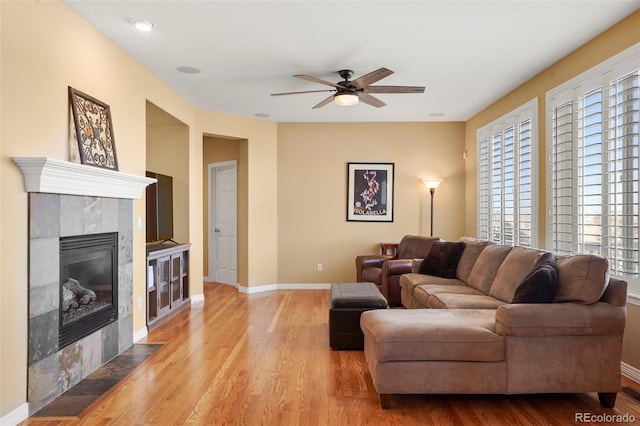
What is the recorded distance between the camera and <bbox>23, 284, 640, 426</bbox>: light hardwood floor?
103 inches

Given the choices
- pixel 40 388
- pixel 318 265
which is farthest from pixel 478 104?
pixel 40 388

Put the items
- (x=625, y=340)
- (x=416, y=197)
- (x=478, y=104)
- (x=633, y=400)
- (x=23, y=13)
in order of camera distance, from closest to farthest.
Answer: (x=23, y=13)
(x=633, y=400)
(x=625, y=340)
(x=478, y=104)
(x=416, y=197)

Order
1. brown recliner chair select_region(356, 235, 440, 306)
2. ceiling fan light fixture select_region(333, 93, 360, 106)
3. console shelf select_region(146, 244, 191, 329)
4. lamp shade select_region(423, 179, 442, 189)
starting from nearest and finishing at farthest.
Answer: ceiling fan light fixture select_region(333, 93, 360, 106) < console shelf select_region(146, 244, 191, 329) < brown recliner chair select_region(356, 235, 440, 306) < lamp shade select_region(423, 179, 442, 189)

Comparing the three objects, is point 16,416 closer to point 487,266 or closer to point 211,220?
point 487,266

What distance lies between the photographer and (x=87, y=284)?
340cm

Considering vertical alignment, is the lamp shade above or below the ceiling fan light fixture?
below

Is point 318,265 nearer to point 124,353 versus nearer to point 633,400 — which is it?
point 124,353

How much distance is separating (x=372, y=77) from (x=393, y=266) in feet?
8.61

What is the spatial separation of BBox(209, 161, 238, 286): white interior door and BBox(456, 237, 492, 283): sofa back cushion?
388cm

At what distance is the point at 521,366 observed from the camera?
2.70 metres

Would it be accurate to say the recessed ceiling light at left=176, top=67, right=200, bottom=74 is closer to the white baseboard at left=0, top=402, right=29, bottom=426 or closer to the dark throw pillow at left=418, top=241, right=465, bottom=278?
the white baseboard at left=0, top=402, right=29, bottom=426

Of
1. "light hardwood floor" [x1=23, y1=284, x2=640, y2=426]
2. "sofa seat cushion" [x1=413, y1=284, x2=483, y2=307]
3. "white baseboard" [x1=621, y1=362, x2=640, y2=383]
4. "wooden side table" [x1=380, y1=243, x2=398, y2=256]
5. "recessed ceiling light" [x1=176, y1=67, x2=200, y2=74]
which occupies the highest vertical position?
"recessed ceiling light" [x1=176, y1=67, x2=200, y2=74]

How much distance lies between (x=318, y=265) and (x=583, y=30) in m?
4.85

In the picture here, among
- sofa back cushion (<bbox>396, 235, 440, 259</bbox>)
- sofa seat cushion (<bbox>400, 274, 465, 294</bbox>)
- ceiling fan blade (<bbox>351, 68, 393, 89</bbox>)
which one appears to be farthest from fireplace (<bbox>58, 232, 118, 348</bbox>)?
sofa back cushion (<bbox>396, 235, 440, 259</bbox>)
